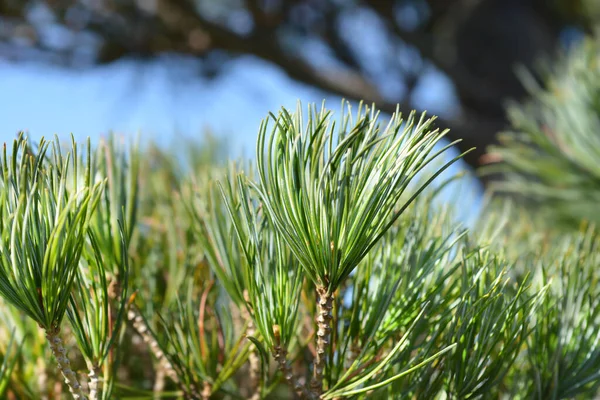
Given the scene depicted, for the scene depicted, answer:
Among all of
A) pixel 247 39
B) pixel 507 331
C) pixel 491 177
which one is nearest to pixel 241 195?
pixel 507 331

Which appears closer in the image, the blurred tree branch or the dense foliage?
the dense foliage

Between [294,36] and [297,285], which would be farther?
[294,36]

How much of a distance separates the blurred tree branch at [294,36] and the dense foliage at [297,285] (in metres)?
1.10

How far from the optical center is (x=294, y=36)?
2.09 m

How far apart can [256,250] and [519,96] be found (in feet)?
5.22

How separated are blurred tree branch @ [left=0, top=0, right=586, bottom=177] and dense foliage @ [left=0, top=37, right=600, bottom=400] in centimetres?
110

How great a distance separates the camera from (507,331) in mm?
329

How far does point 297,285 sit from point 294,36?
1.86m

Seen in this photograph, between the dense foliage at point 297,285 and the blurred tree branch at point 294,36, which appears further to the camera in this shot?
the blurred tree branch at point 294,36

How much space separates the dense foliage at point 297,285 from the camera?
29 cm

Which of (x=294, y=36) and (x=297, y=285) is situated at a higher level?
(x=294, y=36)

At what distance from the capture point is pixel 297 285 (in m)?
0.32

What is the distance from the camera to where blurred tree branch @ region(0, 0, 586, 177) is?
1.62m

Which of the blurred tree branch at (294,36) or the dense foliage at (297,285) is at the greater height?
the blurred tree branch at (294,36)
